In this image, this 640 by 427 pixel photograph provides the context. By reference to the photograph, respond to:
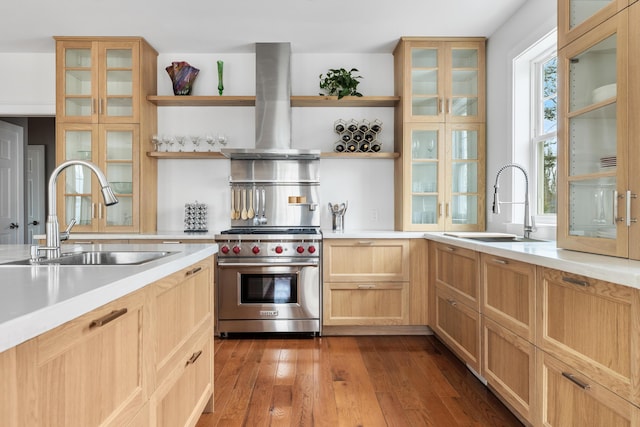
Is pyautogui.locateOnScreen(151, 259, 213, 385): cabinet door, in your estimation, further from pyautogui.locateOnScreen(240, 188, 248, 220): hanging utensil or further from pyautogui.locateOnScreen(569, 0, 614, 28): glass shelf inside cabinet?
pyautogui.locateOnScreen(569, 0, 614, 28): glass shelf inside cabinet

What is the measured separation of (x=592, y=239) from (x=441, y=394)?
1168mm

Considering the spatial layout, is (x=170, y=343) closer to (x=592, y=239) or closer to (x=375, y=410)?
(x=375, y=410)

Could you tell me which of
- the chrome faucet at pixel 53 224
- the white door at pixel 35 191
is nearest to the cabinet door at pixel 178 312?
the chrome faucet at pixel 53 224

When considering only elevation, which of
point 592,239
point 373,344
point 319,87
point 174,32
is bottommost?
point 373,344

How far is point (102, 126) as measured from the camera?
368cm

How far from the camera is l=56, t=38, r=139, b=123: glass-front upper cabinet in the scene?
12.0 ft

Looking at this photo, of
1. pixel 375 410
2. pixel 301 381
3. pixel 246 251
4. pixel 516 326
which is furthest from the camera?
pixel 246 251

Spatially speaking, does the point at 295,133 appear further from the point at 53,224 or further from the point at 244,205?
the point at 53,224

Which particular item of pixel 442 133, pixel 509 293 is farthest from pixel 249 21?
pixel 509 293

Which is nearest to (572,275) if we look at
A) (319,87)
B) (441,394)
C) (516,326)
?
(516,326)

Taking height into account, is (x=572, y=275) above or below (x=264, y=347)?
above

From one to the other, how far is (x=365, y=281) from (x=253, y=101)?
6.32 ft

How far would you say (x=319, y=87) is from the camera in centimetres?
401

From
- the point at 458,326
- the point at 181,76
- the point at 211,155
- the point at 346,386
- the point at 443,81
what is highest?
the point at 181,76
